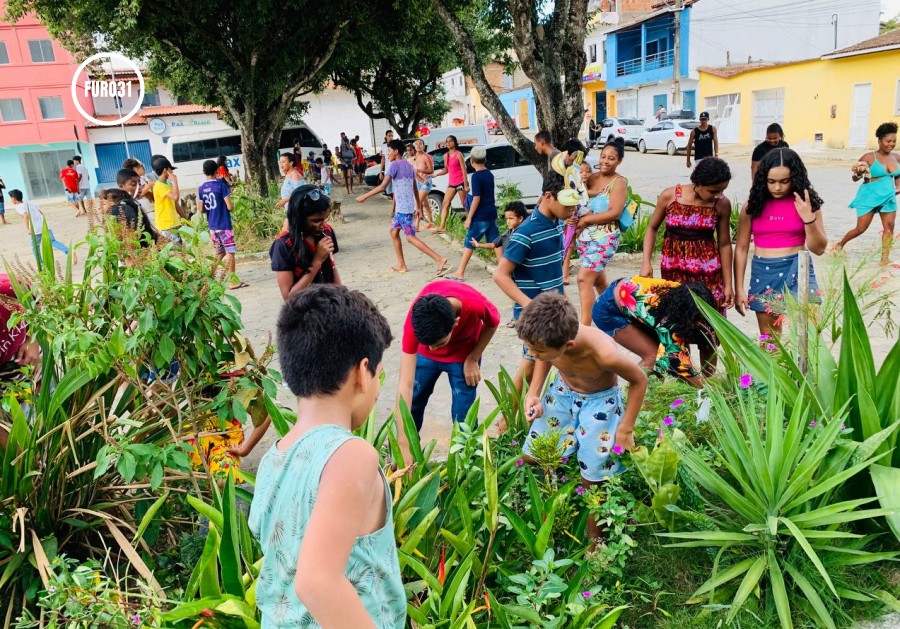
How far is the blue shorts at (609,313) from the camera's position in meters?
4.30

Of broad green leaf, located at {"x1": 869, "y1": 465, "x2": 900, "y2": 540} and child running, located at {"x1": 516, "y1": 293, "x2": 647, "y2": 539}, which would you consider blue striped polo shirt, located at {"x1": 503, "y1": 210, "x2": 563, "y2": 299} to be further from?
broad green leaf, located at {"x1": 869, "y1": 465, "x2": 900, "y2": 540}

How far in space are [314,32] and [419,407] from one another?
46.2ft

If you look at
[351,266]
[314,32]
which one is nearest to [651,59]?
[314,32]

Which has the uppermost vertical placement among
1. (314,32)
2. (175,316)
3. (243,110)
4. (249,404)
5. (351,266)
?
(314,32)

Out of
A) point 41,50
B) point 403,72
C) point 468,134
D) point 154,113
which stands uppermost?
point 41,50

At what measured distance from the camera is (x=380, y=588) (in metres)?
1.60

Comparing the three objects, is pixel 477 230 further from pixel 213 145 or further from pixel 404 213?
pixel 213 145

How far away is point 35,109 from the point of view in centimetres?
3441

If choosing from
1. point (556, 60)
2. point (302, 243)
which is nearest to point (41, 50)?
point (556, 60)

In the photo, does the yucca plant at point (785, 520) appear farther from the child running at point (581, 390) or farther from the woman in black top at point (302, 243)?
the woman in black top at point (302, 243)

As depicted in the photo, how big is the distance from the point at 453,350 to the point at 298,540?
8.03 feet

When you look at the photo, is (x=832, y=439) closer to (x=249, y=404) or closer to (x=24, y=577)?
(x=249, y=404)

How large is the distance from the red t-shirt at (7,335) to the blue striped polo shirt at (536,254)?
2.90 metres

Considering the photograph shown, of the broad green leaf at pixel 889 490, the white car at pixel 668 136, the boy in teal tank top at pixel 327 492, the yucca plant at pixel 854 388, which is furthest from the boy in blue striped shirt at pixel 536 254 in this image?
the white car at pixel 668 136
